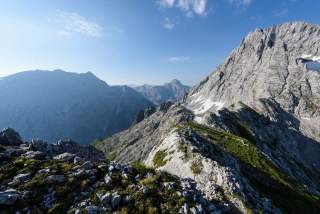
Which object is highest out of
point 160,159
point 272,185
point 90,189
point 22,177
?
point 22,177

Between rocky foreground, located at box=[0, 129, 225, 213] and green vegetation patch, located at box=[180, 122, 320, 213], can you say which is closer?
rocky foreground, located at box=[0, 129, 225, 213]

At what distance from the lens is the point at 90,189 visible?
2297cm

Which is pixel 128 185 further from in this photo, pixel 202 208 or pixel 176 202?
pixel 202 208

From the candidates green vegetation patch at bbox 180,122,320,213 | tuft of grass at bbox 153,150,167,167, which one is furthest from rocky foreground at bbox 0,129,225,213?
green vegetation patch at bbox 180,122,320,213

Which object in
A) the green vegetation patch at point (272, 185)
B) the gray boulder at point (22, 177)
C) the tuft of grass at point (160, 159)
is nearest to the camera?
the gray boulder at point (22, 177)

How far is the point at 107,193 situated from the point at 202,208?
7735mm

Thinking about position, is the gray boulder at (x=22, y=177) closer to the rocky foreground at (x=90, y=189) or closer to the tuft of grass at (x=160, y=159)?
the rocky foreground at (x=90, y=189)

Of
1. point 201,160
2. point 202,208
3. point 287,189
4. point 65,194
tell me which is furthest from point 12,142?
point 287,189

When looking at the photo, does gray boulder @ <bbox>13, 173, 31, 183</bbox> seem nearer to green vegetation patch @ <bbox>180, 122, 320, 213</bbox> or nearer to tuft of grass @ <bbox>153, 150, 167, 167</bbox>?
tuft of grass @ <bbox>153, 150, 167, 167</bbox>

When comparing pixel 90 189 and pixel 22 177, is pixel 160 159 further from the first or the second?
pixel 22 177

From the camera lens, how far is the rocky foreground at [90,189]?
21125mm

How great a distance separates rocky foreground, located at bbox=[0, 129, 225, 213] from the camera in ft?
69.3

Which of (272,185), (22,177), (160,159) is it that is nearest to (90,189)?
(22,177)

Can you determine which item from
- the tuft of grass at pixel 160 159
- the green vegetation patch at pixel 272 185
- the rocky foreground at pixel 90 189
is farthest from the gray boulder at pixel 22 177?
the green vegetation patch at pixel 272 185
